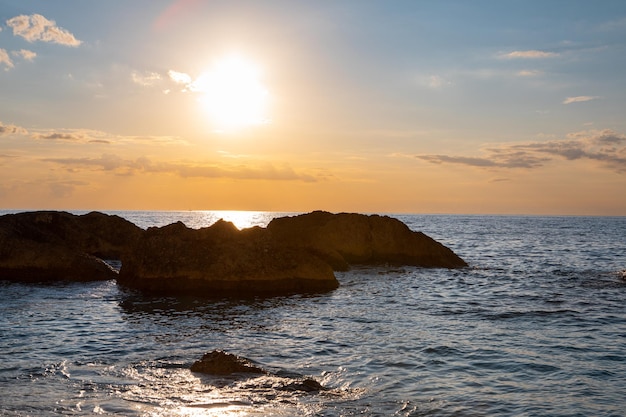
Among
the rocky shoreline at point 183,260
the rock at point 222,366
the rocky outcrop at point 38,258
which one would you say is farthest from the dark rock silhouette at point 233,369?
the rocky outcrop at point 38,258

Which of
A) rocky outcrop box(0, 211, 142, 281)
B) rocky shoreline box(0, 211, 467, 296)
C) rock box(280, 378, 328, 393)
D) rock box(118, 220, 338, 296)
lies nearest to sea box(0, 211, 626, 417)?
rock box(280, 378, 328, 393)

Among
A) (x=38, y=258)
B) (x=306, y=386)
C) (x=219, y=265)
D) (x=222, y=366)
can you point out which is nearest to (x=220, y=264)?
(x=219, y=265)

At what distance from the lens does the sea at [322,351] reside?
34.0ft

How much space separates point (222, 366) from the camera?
39.8 ft

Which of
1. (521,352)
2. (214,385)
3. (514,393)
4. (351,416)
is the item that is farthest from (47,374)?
(521,352)

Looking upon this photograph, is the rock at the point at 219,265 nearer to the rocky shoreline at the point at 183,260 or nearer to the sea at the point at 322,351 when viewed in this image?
the rocky shoreline at the point at 183,260

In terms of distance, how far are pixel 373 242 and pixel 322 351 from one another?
2422 centimetres

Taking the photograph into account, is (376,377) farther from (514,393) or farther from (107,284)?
→ (107,284)

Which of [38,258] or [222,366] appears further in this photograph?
[38,258]

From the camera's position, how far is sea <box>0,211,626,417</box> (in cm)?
1035

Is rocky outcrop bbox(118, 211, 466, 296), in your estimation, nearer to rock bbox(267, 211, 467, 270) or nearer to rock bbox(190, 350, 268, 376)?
rock bbox(267, 211, 467, 270)

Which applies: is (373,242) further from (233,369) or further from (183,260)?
(233,369)

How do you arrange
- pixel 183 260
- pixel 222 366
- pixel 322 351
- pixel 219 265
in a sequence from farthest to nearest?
pixel 183 260 → pixel 219 265 → pixel 322 351 → pixel 222 366

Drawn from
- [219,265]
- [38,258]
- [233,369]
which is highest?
[38,258]
